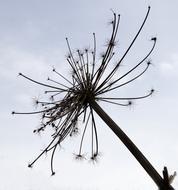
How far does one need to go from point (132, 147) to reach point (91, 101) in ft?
5.82

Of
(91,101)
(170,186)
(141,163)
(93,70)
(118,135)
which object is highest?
(93,70)

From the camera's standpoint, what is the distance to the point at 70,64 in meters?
11.3

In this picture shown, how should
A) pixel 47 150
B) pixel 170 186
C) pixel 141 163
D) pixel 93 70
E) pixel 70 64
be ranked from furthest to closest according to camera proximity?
1. pixel 70 64
2. pixel 93 70
3. pixel 47 150
4. pixel 141 163
5. pixel 170 186

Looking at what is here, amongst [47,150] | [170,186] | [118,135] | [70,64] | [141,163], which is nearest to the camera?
[170,186]

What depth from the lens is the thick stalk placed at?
8.06 metres

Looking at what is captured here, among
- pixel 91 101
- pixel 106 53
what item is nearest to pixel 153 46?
pixel 106 53

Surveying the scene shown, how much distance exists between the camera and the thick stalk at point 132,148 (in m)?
8.06

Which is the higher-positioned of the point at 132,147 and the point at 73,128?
the point at 73,128

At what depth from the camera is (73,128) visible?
1027cm

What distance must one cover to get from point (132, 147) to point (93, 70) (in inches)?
97.1

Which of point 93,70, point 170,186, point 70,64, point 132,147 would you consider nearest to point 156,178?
point 170,186

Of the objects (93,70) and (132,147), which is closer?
(132,147)

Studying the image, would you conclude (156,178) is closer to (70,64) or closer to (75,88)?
(75,88)

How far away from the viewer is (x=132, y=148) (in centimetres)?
879
